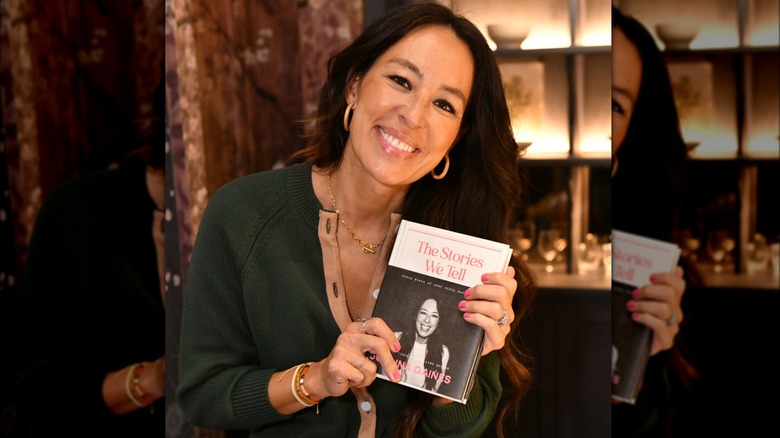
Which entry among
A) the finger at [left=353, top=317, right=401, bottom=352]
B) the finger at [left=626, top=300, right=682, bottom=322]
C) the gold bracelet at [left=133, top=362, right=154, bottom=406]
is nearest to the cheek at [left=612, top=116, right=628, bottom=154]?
the finger at [left=626, top=300, right=682, bottom=322]

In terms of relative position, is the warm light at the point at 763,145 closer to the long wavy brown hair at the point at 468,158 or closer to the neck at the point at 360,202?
the long wavy brown hair at the point at 468,158

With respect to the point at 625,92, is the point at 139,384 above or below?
below

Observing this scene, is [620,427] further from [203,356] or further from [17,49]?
[17,49]

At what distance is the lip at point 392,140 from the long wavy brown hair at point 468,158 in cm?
→ 9

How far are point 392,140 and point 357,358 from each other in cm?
48

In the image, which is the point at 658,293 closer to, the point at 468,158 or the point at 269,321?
the point at 468,158

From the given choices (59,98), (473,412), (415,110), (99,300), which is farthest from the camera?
(59,98)

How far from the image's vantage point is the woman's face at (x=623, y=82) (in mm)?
1988

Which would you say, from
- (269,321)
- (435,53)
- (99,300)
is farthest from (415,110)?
(99,300)

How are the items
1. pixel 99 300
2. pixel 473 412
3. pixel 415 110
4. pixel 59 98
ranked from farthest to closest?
1. pixel 59 98
2. pixel 99 300
3. pixel 473 412
4. pixel 415 110

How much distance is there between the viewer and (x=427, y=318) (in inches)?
73.4

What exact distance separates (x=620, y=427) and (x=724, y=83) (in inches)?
33.9

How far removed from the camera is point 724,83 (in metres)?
1.99

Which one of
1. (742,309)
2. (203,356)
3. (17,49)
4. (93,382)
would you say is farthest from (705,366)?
(17,49)
